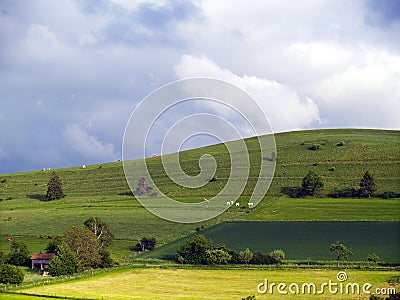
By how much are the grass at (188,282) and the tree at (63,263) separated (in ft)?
16.7

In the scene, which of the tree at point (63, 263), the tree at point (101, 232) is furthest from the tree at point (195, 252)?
the tree at point (101, 232)

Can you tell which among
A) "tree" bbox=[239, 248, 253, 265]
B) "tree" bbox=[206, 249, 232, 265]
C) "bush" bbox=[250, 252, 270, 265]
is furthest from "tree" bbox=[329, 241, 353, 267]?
"tree" bbox=[206, 249, 232, 265]

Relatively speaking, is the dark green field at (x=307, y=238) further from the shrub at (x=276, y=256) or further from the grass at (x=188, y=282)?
the grass at (x=188, y=282)

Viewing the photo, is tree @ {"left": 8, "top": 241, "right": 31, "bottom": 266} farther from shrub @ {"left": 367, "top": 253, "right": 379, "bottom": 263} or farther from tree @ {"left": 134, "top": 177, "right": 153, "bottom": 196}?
tree @ {"left": 134, "top": 177, "right": 153, "bottom": 196}

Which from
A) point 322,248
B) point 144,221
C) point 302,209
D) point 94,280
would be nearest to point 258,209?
point 302,209

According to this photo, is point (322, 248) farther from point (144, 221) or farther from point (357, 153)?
point (357, 153)

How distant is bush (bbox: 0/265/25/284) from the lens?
76.4 metres

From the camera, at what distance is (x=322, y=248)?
297 ft

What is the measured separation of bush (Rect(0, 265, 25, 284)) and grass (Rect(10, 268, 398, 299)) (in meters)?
4.52

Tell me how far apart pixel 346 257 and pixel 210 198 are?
58.3m

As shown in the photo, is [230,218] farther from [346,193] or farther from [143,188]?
[143,188]

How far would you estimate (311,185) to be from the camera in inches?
5527

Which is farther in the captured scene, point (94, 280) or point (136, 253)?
point (136, 253)

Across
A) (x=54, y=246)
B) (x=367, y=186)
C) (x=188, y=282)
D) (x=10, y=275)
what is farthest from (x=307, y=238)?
(x=10, y=275)
